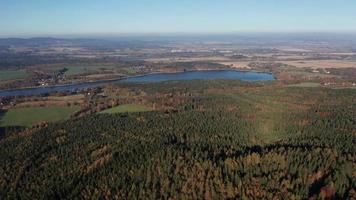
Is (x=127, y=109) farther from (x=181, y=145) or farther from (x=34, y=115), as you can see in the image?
(x=181, y=145)

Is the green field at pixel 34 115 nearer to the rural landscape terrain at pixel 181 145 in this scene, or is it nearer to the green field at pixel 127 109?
the rural landscape terrain at pixel 181 145

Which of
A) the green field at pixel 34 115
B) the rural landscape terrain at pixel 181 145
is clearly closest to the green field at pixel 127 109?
the rural landscape terrain at pixel 181 145

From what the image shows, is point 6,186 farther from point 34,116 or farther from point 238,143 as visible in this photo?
point 34,116

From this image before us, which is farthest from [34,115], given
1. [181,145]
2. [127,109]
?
[181,145]

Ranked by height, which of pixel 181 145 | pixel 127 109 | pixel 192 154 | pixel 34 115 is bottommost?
pixel 34 115

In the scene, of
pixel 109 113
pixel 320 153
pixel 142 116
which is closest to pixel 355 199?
pixel 320 153

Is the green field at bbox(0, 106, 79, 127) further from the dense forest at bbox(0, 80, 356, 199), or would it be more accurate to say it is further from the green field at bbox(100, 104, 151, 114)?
the green field at bbox(100, 104, 151, 114)

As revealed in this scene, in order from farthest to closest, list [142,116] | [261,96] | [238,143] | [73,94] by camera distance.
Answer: [73,94] < [261,96] < [142,116] < [238,143]
